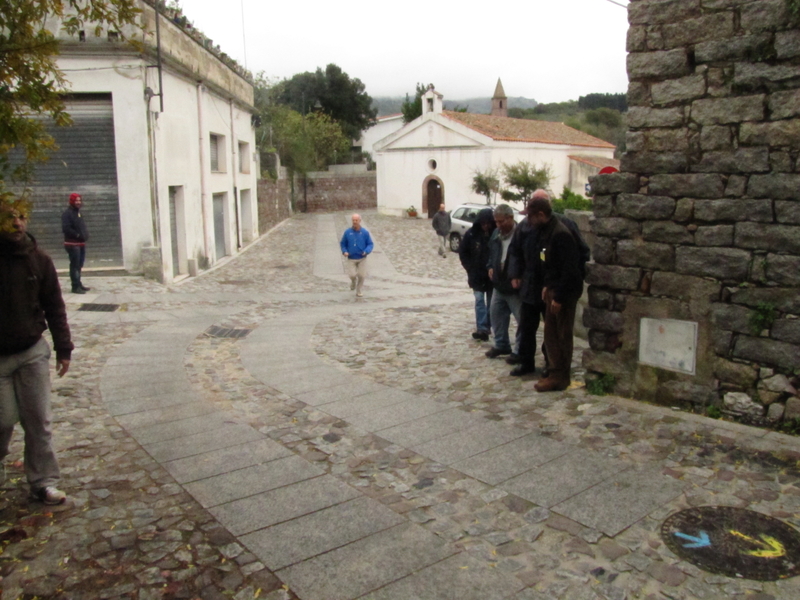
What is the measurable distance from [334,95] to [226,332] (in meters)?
60.0

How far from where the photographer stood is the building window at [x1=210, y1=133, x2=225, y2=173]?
21.6 metres

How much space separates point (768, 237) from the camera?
206 inches

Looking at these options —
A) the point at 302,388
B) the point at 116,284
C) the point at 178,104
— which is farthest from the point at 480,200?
the point at 302,388

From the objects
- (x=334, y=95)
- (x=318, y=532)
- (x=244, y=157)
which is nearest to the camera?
(x=318, y=532)

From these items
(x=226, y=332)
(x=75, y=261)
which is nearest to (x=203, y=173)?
(x=75, y=261)

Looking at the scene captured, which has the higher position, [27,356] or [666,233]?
[666,233]

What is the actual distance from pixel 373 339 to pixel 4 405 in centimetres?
569

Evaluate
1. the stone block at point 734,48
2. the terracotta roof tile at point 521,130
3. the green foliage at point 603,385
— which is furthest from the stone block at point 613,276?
the terracotta roof tile at point 521,130

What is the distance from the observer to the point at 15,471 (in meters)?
5.03

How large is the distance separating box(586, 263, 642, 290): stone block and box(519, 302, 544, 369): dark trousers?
2.45 ft

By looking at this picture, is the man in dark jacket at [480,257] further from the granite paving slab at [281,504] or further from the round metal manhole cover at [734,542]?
the round metal manhole cover at [734,542]

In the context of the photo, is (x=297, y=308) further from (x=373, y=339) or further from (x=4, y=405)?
(x=4, y=405)

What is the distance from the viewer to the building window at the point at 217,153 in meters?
21.6

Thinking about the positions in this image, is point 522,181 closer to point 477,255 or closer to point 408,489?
point 477,255
